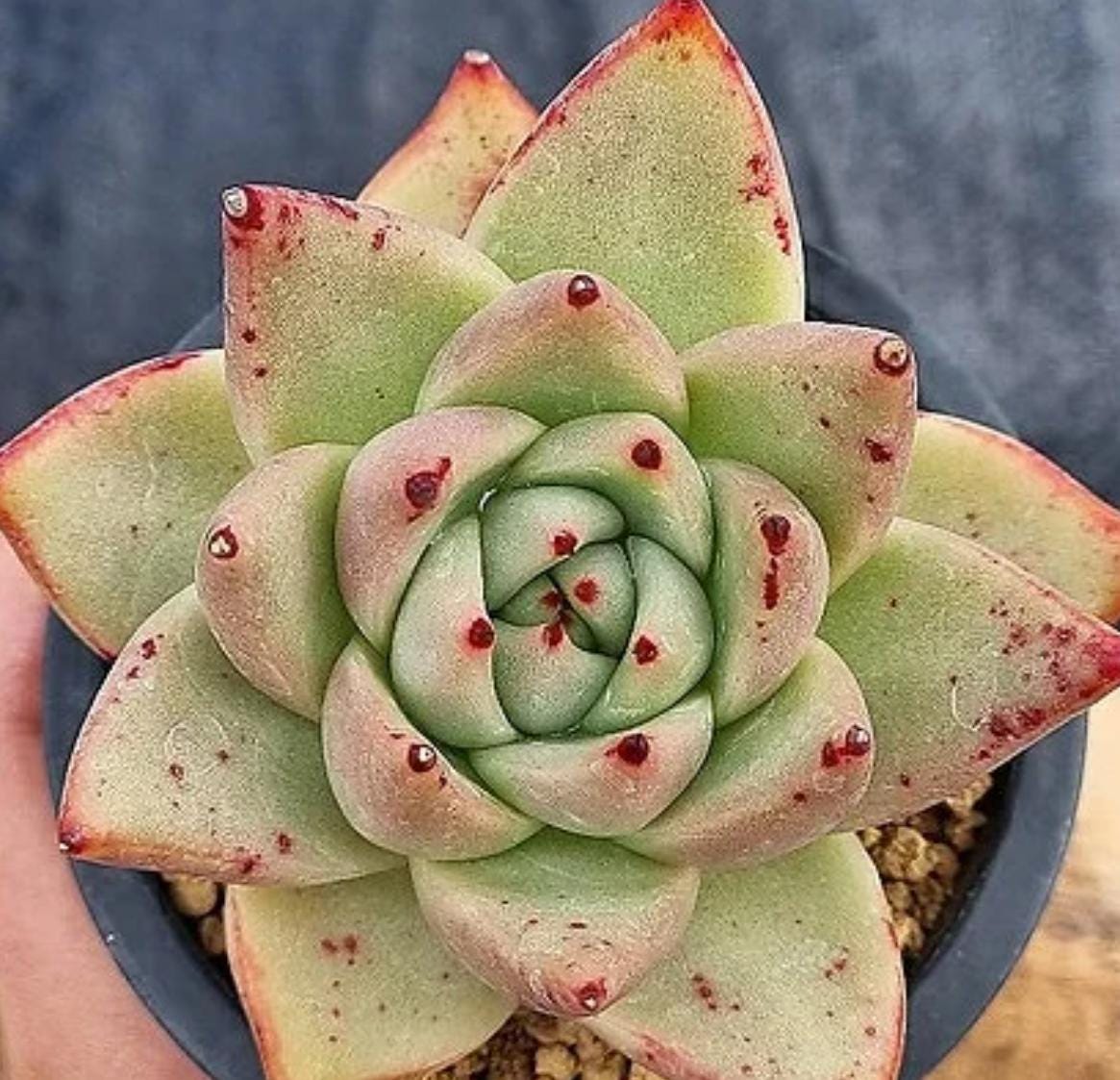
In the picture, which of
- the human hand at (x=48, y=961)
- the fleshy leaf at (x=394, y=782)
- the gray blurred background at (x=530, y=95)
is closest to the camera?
the fleshy leaf at (x=394, y=782)

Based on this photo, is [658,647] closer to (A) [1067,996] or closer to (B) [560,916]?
(B) [560,916]

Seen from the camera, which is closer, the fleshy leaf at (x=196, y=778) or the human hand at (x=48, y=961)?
the fleshy leaf at (x=196, y=778)

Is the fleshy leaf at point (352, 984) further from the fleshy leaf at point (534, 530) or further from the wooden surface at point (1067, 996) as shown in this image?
the wooden surface at point (1067, 996)

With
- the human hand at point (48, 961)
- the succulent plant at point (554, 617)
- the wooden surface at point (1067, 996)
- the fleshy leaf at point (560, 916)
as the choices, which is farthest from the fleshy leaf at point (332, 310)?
the wooden surface at point (1067, 996)

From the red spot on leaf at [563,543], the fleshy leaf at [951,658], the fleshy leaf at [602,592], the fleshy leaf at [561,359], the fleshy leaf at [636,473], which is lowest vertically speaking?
the fleshy leaf at [951,658]

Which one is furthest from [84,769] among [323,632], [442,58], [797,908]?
[442,58]

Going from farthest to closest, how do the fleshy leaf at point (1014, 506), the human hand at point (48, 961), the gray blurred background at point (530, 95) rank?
the gray blurred background at point (530, 95) < the human hand at point (48, 961) < the fleshy leaf at point (1014, 506)

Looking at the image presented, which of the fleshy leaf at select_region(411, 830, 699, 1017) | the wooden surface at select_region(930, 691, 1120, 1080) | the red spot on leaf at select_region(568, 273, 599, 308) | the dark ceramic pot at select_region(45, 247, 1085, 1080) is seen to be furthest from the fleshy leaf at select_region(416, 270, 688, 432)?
the wooden surface at select_region(930, 691, 1120, 1080)

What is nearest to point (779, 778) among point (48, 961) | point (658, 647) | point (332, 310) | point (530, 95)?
point (658, 647)
